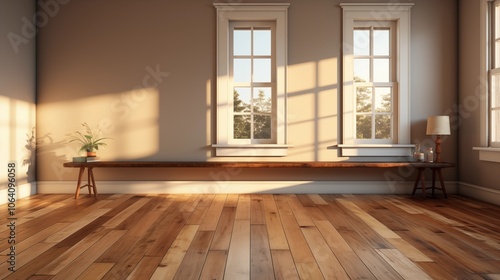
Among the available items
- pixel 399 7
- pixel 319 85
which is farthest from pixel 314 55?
pixel 399 7

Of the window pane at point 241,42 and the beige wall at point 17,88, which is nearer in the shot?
the beige wall at point 17,88

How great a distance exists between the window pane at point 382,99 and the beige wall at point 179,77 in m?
0.32

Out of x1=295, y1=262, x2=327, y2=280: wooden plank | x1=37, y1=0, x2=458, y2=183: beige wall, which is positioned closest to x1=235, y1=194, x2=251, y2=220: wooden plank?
x1=37, y1=0, x2=458, y2=183: beige wall

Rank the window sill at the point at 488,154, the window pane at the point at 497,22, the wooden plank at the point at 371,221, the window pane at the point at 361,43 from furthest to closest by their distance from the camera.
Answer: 1. the window pane at the point at 361,43
2. the window pane at the point at 497,22
3. the window sill at the point at 488,154
4. the wooden plank at the point at 371,221

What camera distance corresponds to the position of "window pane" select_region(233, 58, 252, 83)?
4.92 m

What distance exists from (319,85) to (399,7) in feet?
4.69

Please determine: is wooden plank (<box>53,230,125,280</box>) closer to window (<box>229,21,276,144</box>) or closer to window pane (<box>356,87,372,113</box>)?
window (<box>229,21,276,144</box>)

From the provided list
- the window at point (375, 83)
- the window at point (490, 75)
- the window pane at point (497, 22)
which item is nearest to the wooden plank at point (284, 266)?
the window at point (375, 83)

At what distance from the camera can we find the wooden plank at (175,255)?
205 cm

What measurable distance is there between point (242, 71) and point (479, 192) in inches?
127

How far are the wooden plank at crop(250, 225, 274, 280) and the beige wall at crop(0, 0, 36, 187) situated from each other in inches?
120

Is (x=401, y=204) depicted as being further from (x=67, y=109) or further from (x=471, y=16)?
(x=67, y=109)

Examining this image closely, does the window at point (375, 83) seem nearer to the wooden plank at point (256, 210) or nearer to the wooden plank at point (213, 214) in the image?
the wooden plank at point (256, 210)

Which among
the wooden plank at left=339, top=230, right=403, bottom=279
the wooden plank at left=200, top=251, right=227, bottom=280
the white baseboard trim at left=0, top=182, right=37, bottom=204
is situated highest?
the white baseboard trim at left=0, top=182, right=37, bottom=204
